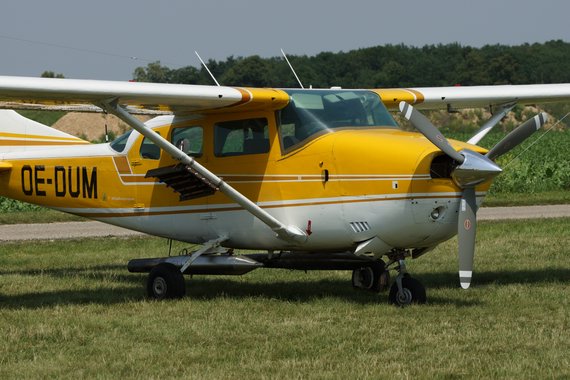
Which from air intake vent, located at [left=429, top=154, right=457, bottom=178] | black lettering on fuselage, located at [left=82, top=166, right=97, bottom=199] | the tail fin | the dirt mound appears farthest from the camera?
the dirt mound

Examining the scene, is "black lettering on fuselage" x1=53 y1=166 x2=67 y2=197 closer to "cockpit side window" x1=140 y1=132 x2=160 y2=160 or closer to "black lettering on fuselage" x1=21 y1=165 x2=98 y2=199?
"black lettering on fuselage" x1=21 y1=165 x2=98 y2=199

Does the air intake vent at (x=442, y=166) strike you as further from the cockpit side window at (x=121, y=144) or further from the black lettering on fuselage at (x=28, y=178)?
the black lettering on fuselage at (x=28, y=178)

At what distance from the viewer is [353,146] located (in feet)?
36.1

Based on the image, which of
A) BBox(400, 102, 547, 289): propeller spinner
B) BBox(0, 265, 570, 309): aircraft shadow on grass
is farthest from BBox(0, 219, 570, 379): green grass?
BBox(400, 102, 547, 289): propeller spinner

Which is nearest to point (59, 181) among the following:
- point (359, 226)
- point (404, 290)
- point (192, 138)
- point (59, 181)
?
point (59, 181)

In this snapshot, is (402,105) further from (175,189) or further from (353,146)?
(175,189)

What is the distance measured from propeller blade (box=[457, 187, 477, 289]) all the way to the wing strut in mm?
1781

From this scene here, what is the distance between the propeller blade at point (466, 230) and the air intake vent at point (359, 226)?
963 mm

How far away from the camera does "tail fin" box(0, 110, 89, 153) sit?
1447 centimetres

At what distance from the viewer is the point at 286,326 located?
10148 mm

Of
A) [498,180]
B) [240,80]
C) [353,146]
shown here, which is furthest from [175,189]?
[240,80]

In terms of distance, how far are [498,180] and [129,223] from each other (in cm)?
1817

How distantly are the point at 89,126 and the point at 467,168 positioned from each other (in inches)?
2210

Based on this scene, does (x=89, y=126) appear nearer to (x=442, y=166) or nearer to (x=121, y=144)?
(x=121, y=144)
